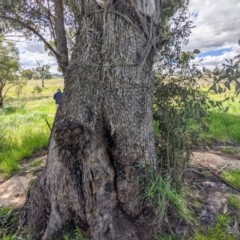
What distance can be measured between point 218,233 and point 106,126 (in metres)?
1.30

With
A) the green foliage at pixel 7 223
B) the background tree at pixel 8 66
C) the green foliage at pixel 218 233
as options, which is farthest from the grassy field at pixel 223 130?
the background tree at pixel 8 66

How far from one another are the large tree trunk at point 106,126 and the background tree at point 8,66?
12257 millimetres

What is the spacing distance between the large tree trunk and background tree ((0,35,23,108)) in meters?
12.3

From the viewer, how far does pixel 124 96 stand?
1.58m

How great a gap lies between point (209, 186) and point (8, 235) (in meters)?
2.09

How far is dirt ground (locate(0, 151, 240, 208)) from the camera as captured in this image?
2401 mm

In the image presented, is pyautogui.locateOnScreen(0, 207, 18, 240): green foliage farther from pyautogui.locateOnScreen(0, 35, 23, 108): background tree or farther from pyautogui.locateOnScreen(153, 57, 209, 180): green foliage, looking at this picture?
pyautogui.locateOnScreen(0, 35, 23, 108): background tree

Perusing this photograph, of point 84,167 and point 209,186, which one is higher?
point 84,167

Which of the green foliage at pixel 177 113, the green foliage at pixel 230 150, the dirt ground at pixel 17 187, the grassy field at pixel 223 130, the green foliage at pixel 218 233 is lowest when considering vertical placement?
the grassy field at pixel 223 130

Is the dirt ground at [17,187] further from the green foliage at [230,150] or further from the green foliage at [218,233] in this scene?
the green foliage at [230,150]

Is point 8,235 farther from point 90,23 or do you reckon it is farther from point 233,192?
point 233,192

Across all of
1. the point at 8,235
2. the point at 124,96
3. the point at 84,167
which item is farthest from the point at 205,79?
the point at 8,235

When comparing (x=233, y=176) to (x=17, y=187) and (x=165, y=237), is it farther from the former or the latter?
(x=17, y=187)

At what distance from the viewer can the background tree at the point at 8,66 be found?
12.0 meters
